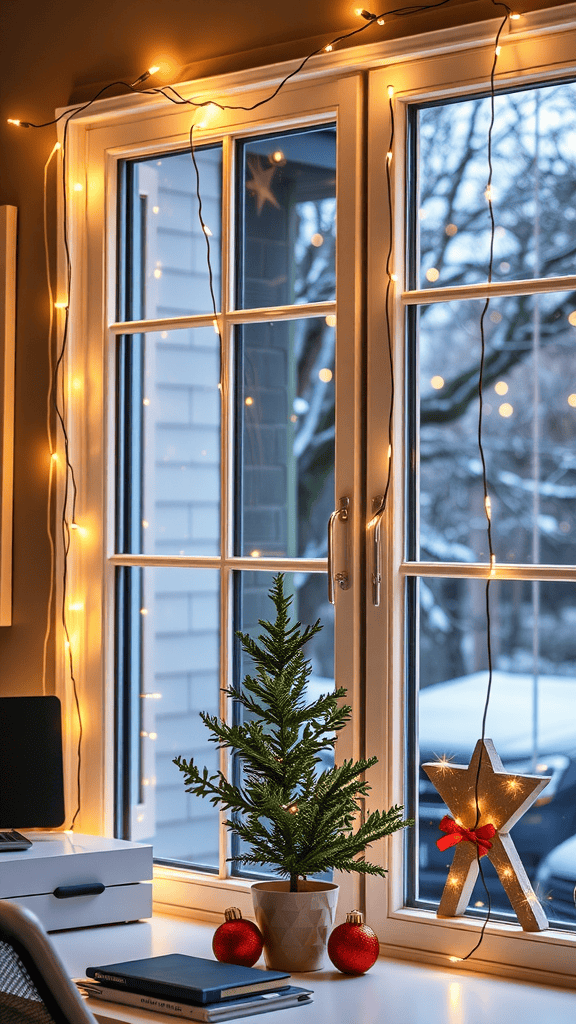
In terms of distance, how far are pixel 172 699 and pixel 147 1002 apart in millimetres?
885

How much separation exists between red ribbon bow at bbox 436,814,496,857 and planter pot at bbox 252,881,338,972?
22cm

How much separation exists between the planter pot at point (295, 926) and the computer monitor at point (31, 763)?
696 millimetres

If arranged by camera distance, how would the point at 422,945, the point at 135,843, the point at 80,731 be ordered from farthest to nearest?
1. the point at 80,731
2. the point at 135,843
3. the point at 422,945

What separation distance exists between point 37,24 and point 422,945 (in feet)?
6.88

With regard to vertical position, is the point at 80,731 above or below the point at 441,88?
below

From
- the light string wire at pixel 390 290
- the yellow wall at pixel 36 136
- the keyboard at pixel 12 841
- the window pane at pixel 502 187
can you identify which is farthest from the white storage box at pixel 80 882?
the window pane at pixel 502 187

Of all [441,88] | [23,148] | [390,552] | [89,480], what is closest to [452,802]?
[390,552]

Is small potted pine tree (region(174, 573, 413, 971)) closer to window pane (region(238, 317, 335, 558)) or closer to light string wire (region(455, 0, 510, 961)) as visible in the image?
light string wire (region(455, 0, 510, 961))

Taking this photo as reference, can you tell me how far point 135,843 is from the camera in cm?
244

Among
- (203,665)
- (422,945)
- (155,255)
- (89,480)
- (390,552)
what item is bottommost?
(422,945)

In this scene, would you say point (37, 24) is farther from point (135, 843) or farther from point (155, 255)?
point (135, 843)

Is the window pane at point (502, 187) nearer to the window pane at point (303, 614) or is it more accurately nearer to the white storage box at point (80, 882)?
the window pane at point (303, 614)

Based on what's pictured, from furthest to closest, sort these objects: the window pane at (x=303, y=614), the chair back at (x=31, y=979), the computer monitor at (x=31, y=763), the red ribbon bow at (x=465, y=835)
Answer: the computer monitor at (x=31, y=763)
the window pane at (x=303, y=614)
the red ribbon bow at (x=465, y=835)
the chair back at (x=31, y=979)

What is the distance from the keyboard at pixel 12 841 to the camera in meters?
2.34
